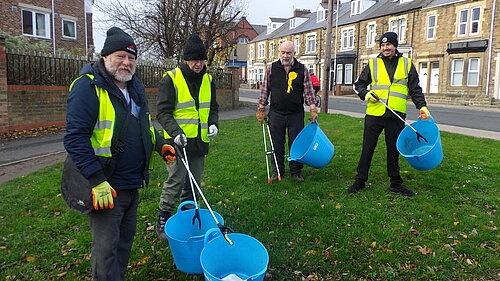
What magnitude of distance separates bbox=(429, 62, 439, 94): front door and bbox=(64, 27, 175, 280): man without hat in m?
30.4

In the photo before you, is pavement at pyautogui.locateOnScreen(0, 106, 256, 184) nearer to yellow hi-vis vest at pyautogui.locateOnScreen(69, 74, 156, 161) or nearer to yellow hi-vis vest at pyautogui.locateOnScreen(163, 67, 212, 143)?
yellow hi-vis vest at pyautogui.locateOnScreen(163, 67, 212, 143)

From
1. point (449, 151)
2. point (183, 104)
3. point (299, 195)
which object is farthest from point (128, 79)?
point (449, 151)

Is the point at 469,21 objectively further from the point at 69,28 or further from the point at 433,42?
the point at 69,28

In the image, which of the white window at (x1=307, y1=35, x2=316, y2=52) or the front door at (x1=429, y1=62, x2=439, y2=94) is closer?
the front door at (x1=429, y1=62, x2=439, y2=94)

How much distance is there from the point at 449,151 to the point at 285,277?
603 cm

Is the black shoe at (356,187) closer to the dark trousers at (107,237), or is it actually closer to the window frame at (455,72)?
the dark trousers at (107,237)

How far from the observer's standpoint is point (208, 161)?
7.39 metres

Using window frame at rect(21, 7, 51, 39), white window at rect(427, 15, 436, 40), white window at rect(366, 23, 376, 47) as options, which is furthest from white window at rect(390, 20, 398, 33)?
window frame at rect(21, 7, 51, 39)

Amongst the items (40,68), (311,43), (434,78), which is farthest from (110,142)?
(311,43)

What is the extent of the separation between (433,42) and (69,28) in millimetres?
26086

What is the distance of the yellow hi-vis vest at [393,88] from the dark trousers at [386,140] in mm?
147

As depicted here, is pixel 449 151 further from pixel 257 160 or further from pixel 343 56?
pixel 343 56

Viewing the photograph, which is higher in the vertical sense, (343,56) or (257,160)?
(343,56)

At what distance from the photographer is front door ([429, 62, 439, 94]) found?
29002 mm
